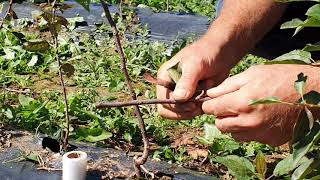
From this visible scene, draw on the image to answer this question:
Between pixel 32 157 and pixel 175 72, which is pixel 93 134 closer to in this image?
pixel 32 157

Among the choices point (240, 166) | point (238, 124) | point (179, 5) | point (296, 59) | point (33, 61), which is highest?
point (296, 59)

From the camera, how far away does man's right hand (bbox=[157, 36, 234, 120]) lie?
5.93 feet

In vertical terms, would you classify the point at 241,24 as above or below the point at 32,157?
above

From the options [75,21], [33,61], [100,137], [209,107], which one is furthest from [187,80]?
[75,21]

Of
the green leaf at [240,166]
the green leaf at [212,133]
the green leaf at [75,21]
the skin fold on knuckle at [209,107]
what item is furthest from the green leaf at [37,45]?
the green leaf at [75,21]

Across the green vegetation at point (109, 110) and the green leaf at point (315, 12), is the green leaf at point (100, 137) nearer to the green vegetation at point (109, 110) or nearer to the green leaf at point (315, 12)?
the green vegetation at point (109, 110)

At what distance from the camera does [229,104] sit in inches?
62.6

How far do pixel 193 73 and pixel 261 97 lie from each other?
362 mm

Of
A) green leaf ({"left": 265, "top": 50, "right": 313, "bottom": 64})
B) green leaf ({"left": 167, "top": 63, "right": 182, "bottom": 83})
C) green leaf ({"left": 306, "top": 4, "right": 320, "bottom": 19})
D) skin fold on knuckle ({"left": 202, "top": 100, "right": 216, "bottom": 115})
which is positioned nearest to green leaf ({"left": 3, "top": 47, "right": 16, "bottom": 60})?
green leaf ({"left": 167, "top": 63, "right": 182, "bottom": 83})

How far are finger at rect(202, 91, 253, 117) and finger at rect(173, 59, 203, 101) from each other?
11 centimetres

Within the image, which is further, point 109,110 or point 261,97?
point 109,110

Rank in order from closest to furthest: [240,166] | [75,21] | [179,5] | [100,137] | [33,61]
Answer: [240,166]
[100,137]
[33,61]
[75,21]
[179,5]

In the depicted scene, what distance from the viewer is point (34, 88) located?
3.36m

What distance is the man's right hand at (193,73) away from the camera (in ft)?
5.93
